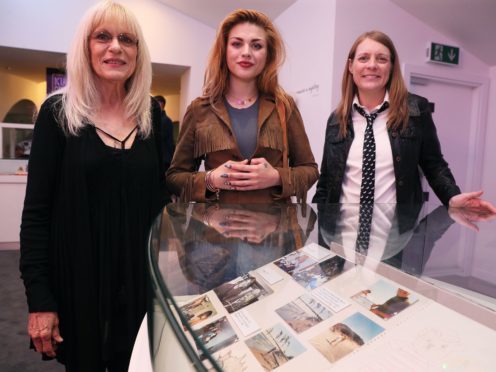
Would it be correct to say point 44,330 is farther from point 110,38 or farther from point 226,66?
point 226,66

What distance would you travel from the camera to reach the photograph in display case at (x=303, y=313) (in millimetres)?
497

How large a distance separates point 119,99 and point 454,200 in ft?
4.02

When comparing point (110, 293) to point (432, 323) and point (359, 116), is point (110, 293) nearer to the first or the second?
point (432, 323)

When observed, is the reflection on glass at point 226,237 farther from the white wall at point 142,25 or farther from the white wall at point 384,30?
the white wall at point 142,25

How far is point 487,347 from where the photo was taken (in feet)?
1.54

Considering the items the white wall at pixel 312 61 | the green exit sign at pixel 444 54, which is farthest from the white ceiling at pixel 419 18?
the white wall at pixel 312 61

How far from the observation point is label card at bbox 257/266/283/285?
0.62 m

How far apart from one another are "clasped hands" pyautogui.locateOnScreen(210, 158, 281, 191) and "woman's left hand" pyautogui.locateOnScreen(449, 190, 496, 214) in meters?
0.67

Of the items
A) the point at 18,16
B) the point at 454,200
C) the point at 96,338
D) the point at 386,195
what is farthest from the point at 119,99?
the point at 18,16

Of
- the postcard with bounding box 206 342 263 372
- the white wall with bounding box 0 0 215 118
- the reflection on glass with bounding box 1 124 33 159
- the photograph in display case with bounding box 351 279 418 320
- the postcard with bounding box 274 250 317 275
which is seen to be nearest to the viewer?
the postcard with bounding box 206 342 263 372

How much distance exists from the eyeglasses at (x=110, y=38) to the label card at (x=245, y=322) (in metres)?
1.01

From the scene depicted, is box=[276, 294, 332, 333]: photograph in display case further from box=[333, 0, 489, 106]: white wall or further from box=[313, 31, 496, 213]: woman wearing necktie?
box=[333, 0, 489, 106]: white wall

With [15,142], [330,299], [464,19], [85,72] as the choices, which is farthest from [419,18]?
[15,142]

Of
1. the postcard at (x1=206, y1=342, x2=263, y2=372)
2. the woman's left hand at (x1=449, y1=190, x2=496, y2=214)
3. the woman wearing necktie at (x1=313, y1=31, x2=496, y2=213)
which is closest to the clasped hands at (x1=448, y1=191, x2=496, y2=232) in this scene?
the woman's left hand at (x1=449, y1=190, x2=496, y2=214)
